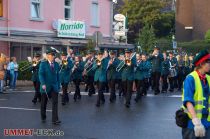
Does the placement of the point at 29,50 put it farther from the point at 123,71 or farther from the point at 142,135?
the point at 142,135

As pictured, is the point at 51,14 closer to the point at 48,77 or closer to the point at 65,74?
the point at 65,74

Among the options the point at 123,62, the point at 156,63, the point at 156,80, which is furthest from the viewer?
the point at 156,80

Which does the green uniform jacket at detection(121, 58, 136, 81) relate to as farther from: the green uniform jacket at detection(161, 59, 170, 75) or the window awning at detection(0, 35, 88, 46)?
the window awning at detection(0, 35, 88, 46)

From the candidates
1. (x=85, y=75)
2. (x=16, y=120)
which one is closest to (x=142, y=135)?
(x=16, y=120)

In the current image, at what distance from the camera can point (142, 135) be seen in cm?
1053

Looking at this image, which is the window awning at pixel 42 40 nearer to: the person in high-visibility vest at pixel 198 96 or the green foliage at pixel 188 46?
the green foliage at pixel 188 46

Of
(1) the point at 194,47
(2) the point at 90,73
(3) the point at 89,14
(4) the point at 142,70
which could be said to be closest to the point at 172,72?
(2) the point at 90,73

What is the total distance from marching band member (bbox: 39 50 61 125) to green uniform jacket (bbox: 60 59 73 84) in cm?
461

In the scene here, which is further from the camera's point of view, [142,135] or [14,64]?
[14,64]

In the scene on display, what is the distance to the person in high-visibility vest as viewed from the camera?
5.93m

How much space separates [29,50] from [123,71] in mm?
16078

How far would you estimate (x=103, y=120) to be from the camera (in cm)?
1283

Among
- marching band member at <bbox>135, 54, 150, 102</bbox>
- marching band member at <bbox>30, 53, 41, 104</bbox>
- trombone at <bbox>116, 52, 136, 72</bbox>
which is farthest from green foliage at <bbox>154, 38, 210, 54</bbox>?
marching band member at <bbox>30, 53, 41, 104</bbox>

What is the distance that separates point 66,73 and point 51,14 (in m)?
17.6
